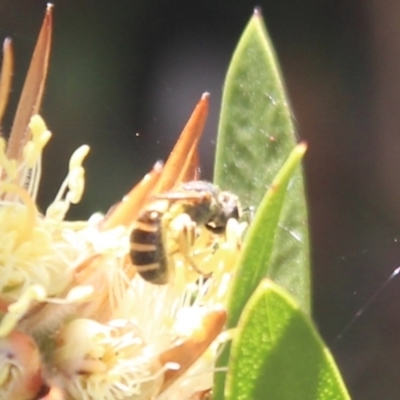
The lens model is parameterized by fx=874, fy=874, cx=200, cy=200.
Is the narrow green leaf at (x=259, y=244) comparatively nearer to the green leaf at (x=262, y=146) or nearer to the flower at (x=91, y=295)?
the flower at (x=91, y=295)

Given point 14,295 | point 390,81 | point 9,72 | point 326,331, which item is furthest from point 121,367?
point 390,81

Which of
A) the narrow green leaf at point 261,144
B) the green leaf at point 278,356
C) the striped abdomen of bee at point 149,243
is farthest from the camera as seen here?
the narrow green leaf at point 261,144

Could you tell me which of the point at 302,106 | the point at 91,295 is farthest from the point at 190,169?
the point at 302,106

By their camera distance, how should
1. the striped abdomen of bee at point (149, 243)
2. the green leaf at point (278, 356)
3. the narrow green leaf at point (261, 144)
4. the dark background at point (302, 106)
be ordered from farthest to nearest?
the dark background at point (302, 106) → the narrow green leaf at point (261, 144) → the striped abdomen of bee at point (149, 243) → the green leaf at point (278, 356)

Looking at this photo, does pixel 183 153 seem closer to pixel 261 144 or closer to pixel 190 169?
pixel 190 169

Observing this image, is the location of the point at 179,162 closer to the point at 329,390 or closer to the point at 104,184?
the point at 329,390

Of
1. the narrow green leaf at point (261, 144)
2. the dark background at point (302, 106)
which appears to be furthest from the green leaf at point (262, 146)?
the dark background at point (302, 106)
